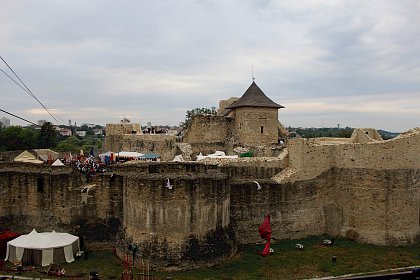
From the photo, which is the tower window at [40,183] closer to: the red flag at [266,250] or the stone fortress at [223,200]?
the stone fortress at [223,200]

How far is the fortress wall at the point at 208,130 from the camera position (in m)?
36.5

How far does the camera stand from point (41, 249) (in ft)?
52.6

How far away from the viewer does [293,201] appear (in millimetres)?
19891

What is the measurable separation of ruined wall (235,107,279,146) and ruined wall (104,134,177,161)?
19.7ft

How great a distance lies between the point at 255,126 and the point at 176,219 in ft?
68.0

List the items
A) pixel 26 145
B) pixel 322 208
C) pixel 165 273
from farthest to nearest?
pixel 26 145 → pixel 322 208 → pixel 165 273

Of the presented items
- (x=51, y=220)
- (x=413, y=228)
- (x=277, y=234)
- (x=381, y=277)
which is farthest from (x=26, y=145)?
(x=381, y=277)

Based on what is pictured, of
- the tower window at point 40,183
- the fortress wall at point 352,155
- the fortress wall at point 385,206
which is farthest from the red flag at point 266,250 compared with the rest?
the tower window at point 40,183

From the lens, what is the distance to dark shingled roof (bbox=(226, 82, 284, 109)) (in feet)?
114

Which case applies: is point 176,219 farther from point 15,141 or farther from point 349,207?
point 15,141

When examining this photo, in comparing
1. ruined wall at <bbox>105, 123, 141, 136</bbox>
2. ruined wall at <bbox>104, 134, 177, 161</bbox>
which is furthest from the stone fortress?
ruined wall at <bbox>105, 123, 141, 136</bbox>

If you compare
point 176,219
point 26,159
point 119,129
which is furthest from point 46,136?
point 176,219

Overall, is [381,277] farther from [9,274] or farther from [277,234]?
[277,234]

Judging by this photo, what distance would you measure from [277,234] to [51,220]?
10.5m
